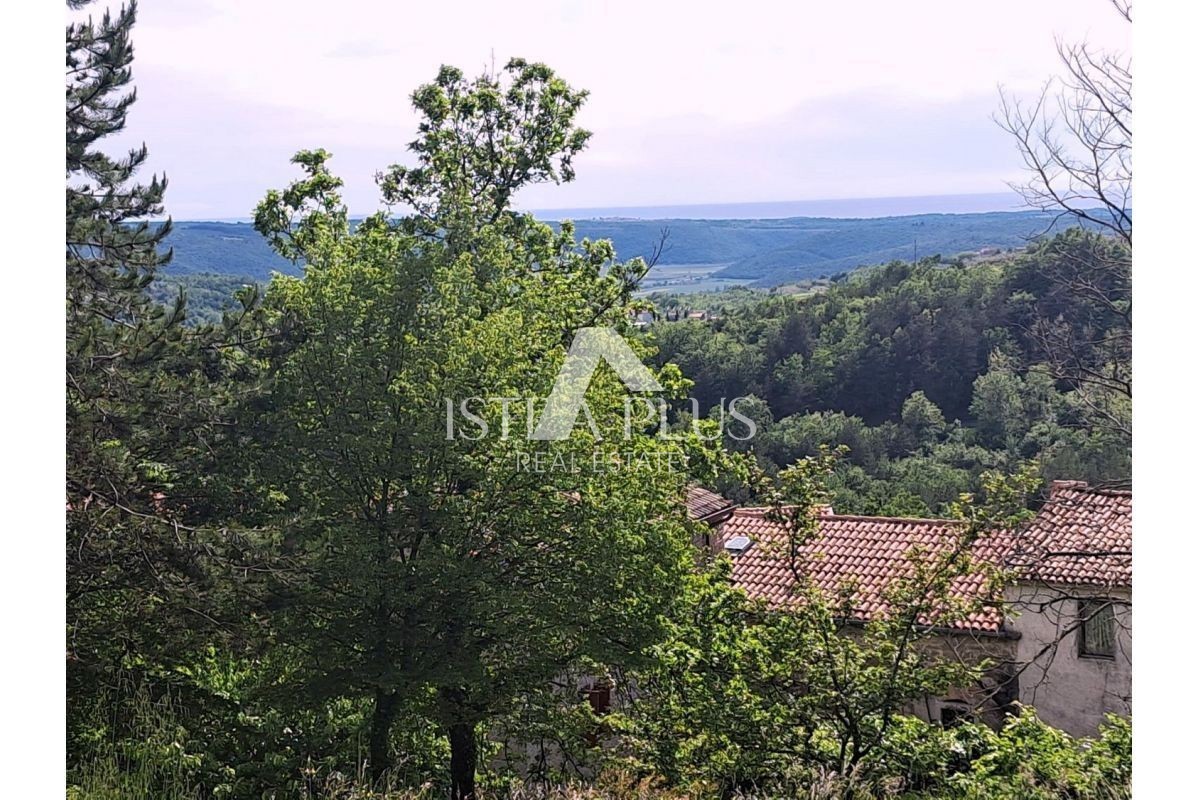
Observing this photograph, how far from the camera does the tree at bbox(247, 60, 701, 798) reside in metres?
8.02

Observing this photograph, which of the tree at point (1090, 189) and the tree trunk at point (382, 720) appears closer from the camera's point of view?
the tree at point (1090, 189)

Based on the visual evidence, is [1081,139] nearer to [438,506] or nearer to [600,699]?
[438,506]

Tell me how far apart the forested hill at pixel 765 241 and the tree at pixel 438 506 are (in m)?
1.75

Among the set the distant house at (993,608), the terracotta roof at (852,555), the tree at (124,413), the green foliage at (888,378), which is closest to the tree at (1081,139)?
the distant house at (993,608)

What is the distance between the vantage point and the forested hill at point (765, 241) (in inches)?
513

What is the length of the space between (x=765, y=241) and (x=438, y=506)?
2378 centimetres

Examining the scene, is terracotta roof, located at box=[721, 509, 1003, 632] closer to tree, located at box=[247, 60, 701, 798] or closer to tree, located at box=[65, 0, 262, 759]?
tree, located at box=[247, 60, 701, 798]

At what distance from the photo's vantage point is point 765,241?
3062cm

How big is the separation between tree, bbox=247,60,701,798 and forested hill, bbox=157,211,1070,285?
1750mm

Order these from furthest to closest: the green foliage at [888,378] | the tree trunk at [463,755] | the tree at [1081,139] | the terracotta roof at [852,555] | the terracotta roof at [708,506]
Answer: the green foliage at [888,378] → the terracotta roof at [708,506] → the terracotta roof at [852,555] → the tree trunk at [463,755] → the tree at [1081,139]

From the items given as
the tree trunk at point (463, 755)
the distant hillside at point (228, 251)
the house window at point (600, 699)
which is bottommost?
the house window at point (600, 699)

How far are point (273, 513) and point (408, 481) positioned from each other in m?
1.07

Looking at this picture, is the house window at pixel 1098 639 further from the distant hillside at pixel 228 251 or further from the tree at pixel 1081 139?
the distant hillside at pixel 228 251
